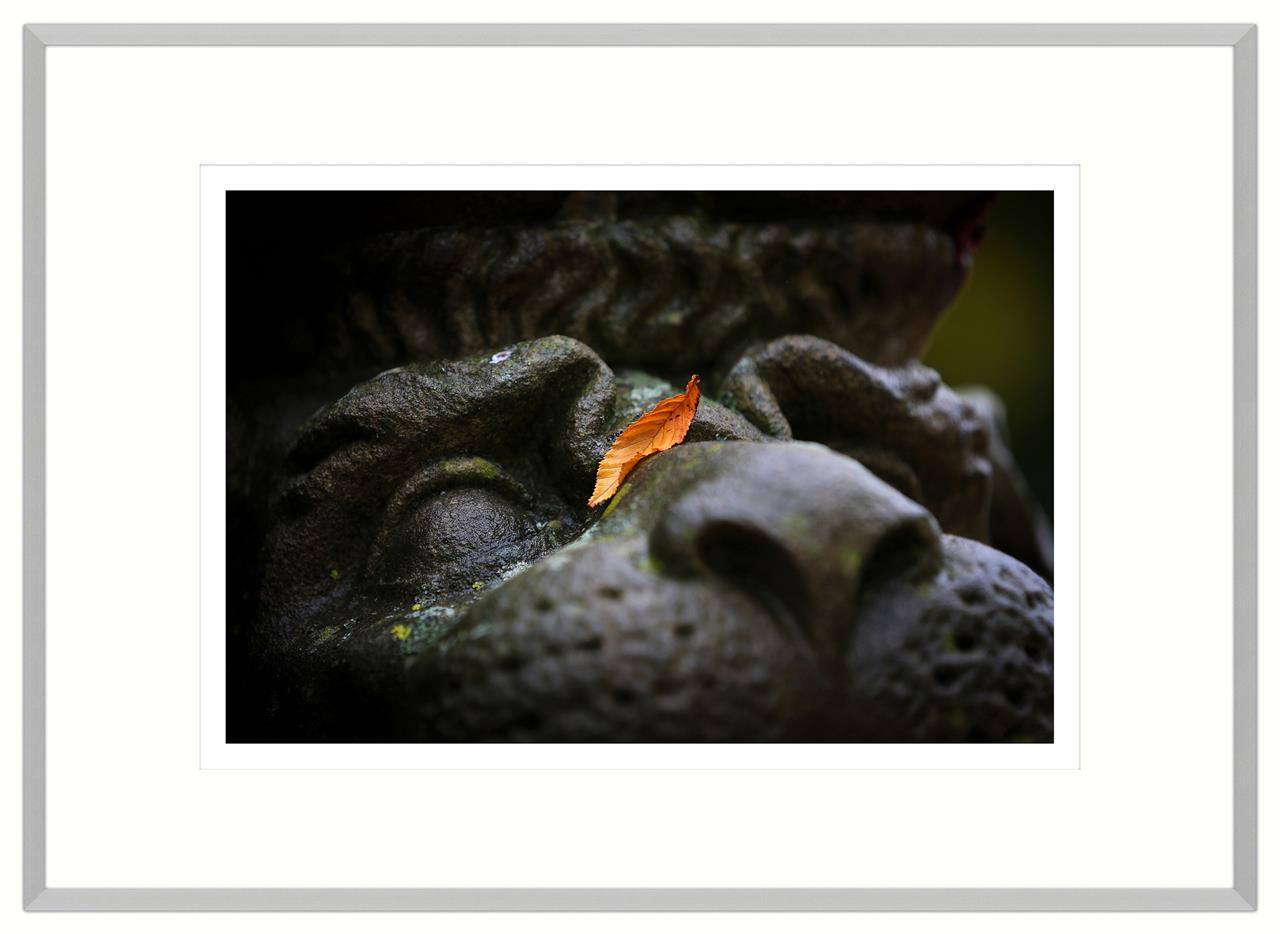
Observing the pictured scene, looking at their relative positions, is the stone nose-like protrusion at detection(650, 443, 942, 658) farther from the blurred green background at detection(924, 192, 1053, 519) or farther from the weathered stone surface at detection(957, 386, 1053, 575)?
the blurred green background at detection(924, 192, 1053, 519)

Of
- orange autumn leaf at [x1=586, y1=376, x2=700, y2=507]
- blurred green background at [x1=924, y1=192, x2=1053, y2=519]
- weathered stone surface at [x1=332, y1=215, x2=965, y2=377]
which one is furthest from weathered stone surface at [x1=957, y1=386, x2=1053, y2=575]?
orange autumn leaf at [x1=586, y1=376, x2=700, y2=507]

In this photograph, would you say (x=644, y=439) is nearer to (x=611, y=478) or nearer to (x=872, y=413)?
(x=611, y=478)

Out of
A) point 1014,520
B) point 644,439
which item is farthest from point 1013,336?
point 644,439

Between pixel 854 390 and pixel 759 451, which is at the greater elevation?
pixel 854 390
